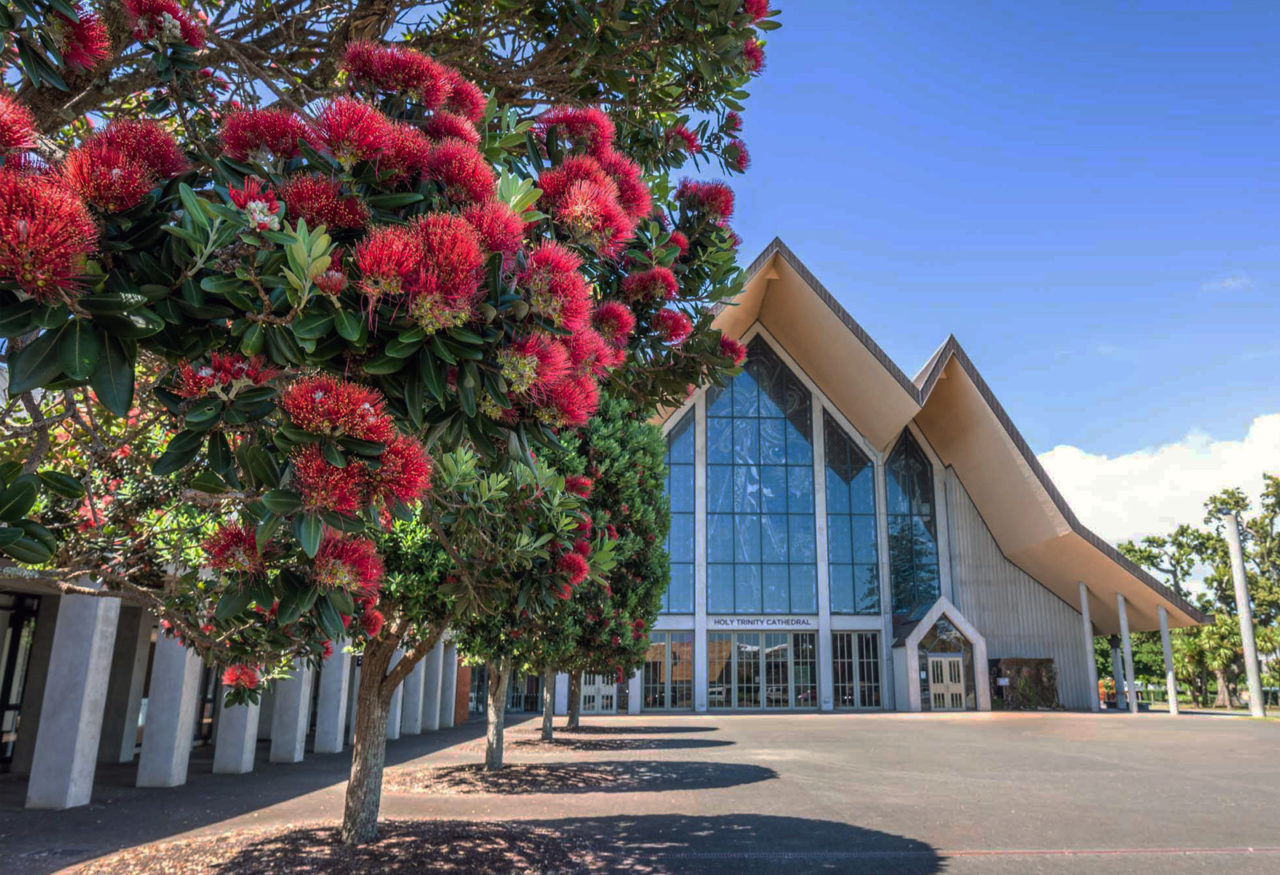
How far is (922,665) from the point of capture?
35.7 meters

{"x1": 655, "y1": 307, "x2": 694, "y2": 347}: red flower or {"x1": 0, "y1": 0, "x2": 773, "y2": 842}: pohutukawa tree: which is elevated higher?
{"x1": 655, "y1": 307, "x2": 694, "y2": 347}: red flower

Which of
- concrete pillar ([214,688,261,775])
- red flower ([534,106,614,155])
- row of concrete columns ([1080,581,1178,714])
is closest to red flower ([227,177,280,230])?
red flower ([534,106,614,155])

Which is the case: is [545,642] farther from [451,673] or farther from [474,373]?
[451,673]

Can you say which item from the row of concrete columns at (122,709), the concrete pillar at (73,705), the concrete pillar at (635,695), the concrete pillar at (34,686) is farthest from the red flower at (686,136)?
the concrete pillar at (635,695)

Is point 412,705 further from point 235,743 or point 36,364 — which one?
point 36,364

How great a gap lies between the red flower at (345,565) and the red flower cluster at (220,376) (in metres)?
0.47

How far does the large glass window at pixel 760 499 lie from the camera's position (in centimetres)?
3875

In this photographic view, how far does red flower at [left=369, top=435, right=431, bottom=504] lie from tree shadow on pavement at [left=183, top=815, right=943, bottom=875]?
5807 millimetres

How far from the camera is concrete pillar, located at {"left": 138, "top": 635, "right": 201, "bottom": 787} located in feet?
39.3

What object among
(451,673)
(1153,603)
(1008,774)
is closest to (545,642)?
(1008,774)

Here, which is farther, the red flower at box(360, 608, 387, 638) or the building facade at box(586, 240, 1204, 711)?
the building facade at box(586, 240, 1204, 711)

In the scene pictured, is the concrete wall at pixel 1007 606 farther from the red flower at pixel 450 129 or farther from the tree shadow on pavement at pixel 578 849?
the red flower at pixel 450 129

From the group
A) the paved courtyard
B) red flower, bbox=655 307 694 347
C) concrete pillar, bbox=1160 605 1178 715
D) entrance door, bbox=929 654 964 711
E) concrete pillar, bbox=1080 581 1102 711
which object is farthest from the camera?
concrete pillar, bbox=1080 581 1102 711

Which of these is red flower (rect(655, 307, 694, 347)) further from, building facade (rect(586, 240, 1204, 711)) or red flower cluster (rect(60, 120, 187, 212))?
building facade (rect(586, 240, 1204, 711))
